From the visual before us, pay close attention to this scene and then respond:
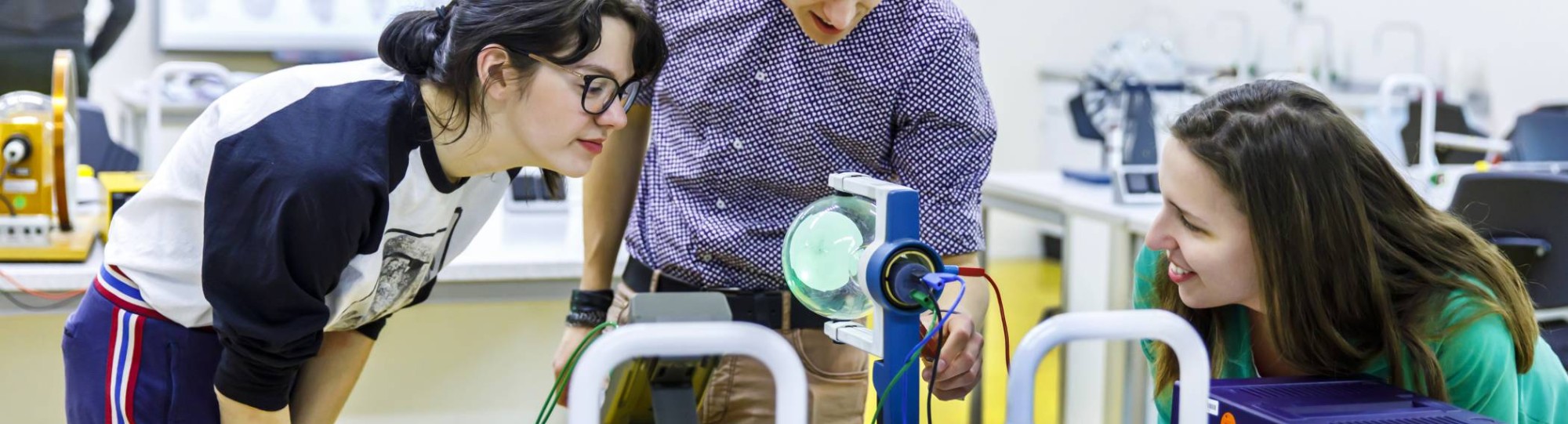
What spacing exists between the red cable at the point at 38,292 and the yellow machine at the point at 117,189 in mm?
100

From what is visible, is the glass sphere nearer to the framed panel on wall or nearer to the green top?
the green top

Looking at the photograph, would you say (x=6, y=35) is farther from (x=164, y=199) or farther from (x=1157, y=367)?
(x=1157, y=367)

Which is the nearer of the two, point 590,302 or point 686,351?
point 686,351

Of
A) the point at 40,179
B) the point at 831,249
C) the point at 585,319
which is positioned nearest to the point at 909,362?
the point at 831,249

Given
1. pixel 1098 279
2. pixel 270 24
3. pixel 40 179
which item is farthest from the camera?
pixel 270 24

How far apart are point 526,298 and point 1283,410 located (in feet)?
5.31

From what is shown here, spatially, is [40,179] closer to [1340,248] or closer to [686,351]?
[686,351]

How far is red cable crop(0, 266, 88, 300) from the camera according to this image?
206 cm

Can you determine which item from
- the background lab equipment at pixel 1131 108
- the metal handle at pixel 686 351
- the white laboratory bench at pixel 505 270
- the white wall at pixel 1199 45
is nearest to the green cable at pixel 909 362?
the metal handle at pixel 686 351

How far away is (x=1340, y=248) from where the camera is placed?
1.24 m

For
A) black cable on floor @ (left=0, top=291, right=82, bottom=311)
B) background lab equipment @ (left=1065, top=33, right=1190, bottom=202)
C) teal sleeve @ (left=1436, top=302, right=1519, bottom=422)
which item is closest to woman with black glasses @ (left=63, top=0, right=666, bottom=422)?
teal sleeve @ (left=1436, top=302, right=1519, bottom=422)

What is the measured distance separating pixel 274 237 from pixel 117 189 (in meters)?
1.31

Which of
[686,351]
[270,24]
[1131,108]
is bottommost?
[686,351]

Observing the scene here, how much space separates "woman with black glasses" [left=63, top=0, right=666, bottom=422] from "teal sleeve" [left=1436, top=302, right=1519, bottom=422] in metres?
0.80
